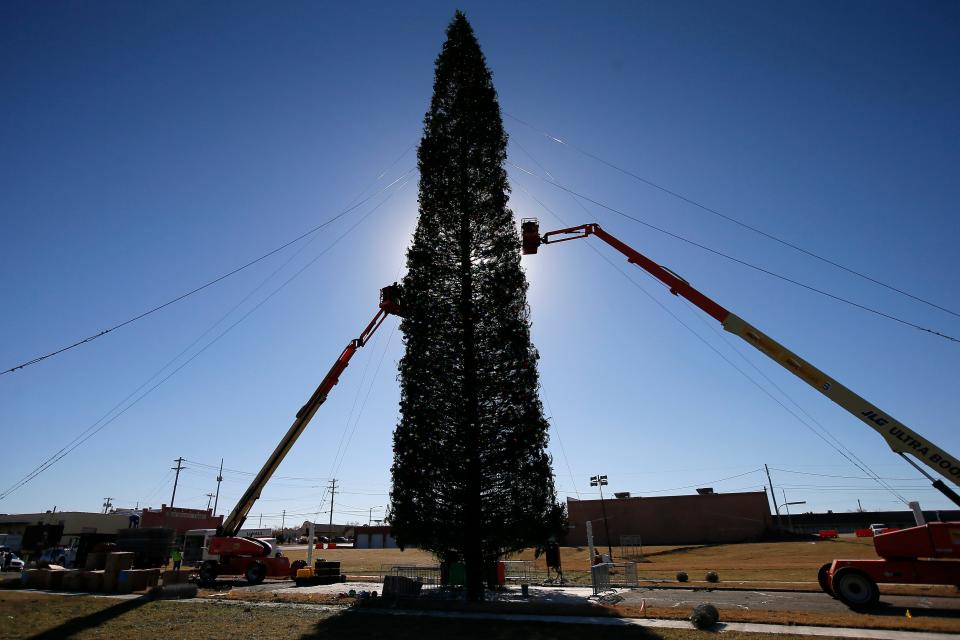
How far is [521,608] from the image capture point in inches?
619

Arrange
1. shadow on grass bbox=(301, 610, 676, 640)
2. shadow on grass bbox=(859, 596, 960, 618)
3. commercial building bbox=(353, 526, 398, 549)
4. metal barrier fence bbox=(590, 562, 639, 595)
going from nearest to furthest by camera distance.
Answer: shadow on grass bbox=(301, 610, 676, 640), shadow on grass bbox=(859, 596, 960, 618), metal barrier fence bbox=(590, 562, 639, 595), commercial building bbox=(353, 526, 398, 549)

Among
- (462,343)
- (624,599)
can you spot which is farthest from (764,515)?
(462,343)

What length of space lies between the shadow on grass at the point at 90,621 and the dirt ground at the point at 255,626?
2 centimetres

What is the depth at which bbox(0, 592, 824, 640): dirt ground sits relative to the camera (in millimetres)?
12523

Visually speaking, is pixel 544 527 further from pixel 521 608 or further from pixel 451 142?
pixel 451 142

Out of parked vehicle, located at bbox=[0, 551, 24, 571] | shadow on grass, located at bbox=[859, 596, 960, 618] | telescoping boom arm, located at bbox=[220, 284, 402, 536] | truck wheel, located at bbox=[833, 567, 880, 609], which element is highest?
telescoping boom arm, located at bbox=[220, 284, 402, 536]

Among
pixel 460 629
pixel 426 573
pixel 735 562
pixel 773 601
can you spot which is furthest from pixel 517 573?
pixel 735 562

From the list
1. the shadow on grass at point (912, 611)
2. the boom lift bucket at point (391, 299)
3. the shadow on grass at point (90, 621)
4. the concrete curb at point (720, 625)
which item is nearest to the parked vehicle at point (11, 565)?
the shadow on grass at point (90, 621)

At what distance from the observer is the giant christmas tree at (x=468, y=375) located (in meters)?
19.2

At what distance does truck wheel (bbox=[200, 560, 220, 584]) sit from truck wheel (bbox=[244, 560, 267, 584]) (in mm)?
1586

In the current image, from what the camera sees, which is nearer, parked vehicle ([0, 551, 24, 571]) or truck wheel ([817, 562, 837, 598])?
truck wheel ([817, 562, 837, 598])

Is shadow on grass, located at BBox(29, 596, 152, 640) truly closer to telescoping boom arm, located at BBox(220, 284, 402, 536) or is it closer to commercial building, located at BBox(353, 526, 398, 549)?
telescoping boom arm, located at BBox(220, 284, 402, 536)

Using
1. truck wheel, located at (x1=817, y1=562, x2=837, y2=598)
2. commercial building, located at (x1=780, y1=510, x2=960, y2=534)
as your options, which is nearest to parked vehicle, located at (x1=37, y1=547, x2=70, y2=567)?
truck wheel, located at (x1=817, y1=562, x2=837, y2=598)

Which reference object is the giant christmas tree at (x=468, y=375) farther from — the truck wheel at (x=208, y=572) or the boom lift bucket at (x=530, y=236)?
the truck wheel at (x=208, y=572)
